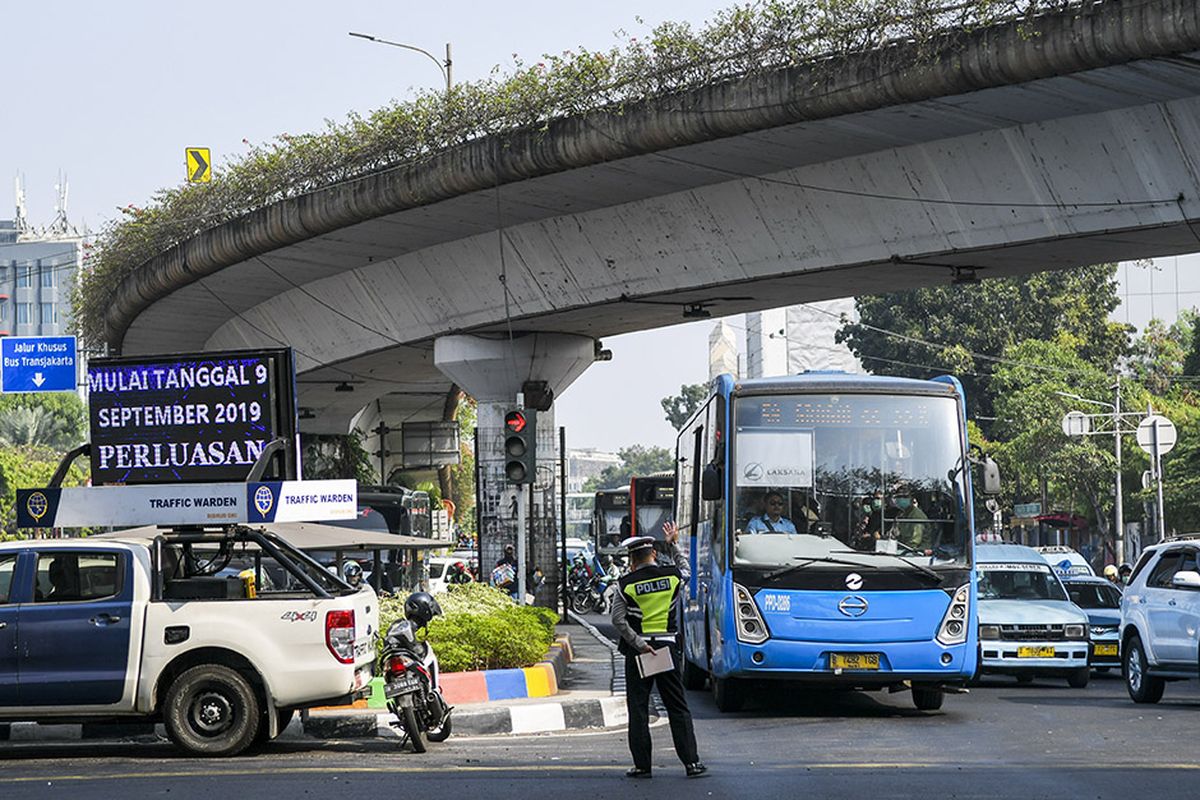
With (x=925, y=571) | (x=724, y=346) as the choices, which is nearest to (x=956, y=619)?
(x=925, y=571)

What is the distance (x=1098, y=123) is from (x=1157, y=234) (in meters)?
2.07

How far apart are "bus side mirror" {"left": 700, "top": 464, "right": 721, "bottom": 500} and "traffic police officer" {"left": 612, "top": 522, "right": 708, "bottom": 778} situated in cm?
463

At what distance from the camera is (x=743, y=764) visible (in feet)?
41.1

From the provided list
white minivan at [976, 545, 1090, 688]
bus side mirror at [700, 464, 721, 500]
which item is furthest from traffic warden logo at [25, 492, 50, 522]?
white minivan at [976, 545, 1090, 688]

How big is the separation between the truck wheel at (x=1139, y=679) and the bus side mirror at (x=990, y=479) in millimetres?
3270

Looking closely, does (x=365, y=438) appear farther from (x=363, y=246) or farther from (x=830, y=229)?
(x=830, y=229)

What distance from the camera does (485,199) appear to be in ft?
90.8

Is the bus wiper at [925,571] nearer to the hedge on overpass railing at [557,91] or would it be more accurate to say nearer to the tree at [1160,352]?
the hedge on overpass railing at [557,91]

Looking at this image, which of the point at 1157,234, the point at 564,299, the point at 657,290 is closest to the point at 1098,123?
the point at 1157,234

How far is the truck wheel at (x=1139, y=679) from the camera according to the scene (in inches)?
741

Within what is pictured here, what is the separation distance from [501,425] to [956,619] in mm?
18247

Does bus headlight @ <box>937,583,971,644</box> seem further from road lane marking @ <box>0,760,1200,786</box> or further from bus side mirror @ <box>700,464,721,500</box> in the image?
road lane marking @ <box>0,760,1200,786</box>

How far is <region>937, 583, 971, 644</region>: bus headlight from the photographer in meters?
16.3

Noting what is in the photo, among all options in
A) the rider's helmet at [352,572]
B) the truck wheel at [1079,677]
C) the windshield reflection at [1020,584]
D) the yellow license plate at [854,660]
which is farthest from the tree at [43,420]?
the yellow license plate at [854,660]
